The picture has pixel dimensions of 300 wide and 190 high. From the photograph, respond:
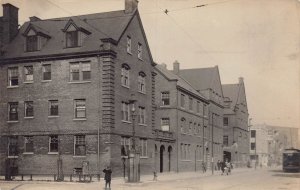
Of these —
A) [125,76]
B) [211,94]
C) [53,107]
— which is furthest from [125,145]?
[211,94]

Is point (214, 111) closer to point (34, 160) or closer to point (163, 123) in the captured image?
point (163, 123)

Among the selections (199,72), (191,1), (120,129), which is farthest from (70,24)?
(199,72)

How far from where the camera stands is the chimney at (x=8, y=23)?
40562mm

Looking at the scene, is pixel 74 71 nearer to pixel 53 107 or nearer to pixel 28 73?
pixel 53 107

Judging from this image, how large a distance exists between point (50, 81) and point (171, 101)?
18.9m

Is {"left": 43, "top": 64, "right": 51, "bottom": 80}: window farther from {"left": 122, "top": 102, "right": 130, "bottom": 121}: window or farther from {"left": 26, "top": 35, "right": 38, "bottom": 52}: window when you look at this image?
{"left": 122, "top": 102, "right": 130, "bottom": 121}: window

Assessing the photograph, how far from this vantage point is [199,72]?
71.8 meters

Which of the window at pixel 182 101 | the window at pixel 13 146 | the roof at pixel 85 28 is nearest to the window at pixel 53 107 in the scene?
the window at pixel 13 146

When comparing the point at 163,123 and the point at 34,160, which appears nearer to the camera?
the point at 34,160

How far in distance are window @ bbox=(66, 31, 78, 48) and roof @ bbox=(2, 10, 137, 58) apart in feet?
1.50

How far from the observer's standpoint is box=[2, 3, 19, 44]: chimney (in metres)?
40.6

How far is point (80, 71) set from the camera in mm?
37000

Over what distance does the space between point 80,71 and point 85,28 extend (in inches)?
157

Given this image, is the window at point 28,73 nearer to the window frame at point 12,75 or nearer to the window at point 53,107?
the window frame at point 12,75
